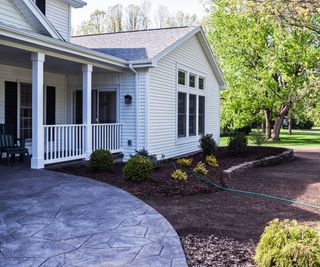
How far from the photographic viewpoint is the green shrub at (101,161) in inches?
329

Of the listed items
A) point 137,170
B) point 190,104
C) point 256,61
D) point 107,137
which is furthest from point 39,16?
point 256,61

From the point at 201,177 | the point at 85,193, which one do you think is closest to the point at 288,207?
the point at 201,177

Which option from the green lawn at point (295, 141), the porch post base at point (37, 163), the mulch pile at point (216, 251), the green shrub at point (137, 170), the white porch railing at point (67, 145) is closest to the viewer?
the mulch pile at point (216, 251)

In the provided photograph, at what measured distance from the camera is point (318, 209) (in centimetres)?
650

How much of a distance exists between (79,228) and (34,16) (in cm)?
680

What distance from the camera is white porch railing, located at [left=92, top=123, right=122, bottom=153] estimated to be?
1012 cm

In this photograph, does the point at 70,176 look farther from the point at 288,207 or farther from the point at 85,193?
the point at 288,207

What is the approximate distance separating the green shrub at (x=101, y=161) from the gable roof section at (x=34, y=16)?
377 cm

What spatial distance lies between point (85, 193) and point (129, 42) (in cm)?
787

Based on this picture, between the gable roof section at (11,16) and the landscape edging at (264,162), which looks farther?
the landscape edging at (264,162)

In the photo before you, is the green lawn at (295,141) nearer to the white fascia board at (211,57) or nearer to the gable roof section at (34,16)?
the white fascia board at (211,57)

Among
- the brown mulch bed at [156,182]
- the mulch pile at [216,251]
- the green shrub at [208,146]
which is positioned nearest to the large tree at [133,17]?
the green shrub at [208,146]

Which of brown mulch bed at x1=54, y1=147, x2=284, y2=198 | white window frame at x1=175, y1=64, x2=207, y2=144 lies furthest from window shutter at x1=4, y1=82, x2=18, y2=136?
white window frame at x1=175, y1=64, x2=207, y2=144

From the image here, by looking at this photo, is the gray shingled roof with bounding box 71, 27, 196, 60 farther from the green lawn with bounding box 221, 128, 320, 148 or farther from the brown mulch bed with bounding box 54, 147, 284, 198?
the green lawn with bounding box 221, 128, 320, 148
